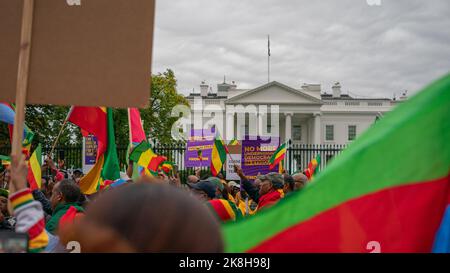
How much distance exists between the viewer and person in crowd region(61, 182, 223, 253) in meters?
1.05

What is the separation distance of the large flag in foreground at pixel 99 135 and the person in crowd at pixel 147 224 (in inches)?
175

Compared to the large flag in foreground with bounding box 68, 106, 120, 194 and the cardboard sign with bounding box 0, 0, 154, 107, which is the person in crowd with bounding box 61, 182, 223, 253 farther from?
the large flag in foreground with bounding box 68, 106, 120, 194

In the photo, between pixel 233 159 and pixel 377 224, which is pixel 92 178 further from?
pixel 233 159

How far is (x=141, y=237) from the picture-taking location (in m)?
1.05

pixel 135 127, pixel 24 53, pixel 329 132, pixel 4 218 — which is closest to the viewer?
pixel 24 53

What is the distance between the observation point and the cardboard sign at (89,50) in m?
2.74

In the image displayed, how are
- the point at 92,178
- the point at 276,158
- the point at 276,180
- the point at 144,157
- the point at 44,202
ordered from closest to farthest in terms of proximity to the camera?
the point at 44,202 < the point at 276,180 < the point at 92,178 < the point at 144,157 < the point at 276,158

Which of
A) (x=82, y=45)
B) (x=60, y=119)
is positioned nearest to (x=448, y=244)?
(x=82, y=45)

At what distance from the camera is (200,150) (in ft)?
42.1

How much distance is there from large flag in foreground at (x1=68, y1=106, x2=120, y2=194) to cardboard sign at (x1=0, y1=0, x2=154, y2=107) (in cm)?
267

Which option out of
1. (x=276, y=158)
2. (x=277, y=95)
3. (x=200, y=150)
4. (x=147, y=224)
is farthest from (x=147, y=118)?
(x=277, y=95)

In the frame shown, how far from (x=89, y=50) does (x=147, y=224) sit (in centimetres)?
196
